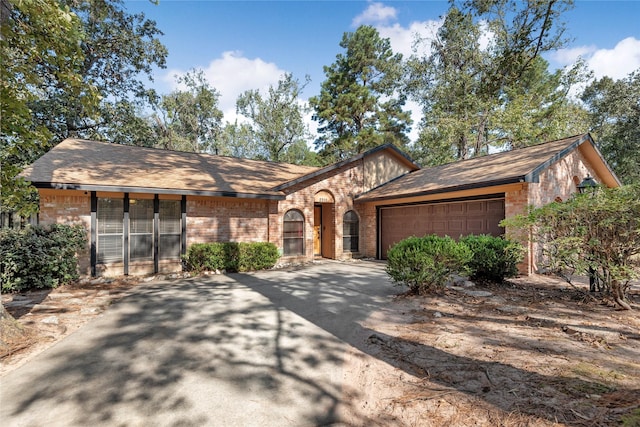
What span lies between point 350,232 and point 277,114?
20.7 meters

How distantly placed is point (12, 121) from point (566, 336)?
8.43 m

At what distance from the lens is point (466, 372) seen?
3.15 m

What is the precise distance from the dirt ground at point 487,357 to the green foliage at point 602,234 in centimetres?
78

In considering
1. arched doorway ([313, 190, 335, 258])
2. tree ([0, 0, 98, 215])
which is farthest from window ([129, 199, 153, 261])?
arched doorway ([313, 190, 335, 258])

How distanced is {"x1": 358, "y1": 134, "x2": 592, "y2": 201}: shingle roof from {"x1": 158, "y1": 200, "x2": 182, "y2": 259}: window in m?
7.67

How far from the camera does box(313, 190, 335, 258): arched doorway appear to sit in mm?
13055

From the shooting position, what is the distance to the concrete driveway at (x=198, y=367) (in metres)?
2.60

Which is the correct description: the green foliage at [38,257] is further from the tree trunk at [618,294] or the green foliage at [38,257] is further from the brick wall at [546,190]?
the tree trunk at [618,294]

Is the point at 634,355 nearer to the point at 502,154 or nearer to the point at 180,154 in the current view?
the point at 502,154

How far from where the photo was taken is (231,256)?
985cm

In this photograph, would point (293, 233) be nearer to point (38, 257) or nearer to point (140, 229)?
point (140, 229)

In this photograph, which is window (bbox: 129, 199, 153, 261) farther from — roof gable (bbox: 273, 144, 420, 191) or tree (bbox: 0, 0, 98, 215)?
tree (bbox: 0, 0, 98, 215)

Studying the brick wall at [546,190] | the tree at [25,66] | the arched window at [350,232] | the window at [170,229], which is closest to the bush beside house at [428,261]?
the brick wall at [546,190]

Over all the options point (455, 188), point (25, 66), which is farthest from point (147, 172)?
point (455, 188)
